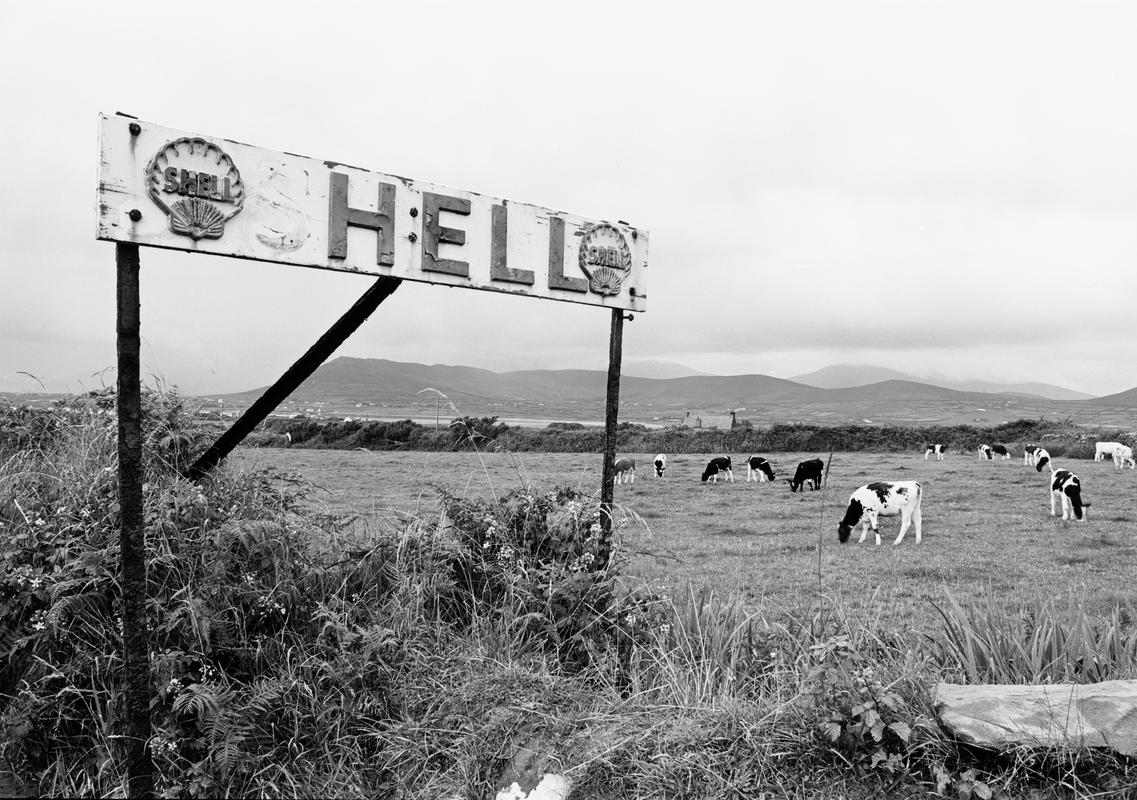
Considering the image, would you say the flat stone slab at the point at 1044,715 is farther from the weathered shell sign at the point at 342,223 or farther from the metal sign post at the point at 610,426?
the weathered shell sign at the point at 342,223

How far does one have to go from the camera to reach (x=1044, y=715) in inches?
117

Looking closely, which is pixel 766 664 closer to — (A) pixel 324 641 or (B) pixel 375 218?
(A) pixel 324 641

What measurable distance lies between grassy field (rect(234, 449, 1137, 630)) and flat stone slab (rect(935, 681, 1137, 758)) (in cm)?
94

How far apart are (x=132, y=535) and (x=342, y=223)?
→ 1503 millimetres

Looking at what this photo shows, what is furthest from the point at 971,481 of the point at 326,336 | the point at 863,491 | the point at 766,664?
the point at 326,336

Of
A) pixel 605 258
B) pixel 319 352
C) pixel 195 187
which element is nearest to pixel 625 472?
pixel 605 258

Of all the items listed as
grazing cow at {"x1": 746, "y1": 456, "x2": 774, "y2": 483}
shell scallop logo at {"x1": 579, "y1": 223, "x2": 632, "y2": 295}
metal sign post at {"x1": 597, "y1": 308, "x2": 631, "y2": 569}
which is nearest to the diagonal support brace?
shell scallop logo at {"x1": 579, "y1": 223, "x2": 632, "y2": 295}

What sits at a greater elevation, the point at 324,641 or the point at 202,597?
the point at 202,597

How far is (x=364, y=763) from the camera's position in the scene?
9.48ft

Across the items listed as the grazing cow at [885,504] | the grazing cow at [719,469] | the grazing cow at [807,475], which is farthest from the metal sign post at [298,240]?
the grazing cow at [719,469]

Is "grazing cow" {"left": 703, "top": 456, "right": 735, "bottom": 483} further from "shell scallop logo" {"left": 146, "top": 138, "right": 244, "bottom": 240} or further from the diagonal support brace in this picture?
"shell scallop logo" {"left": 146, "top": 138, "right": 244, "bottom": 240}

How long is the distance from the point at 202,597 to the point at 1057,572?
12.9m

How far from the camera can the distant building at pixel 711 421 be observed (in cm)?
4738

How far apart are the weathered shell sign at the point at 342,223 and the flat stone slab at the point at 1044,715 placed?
8.03 ft
